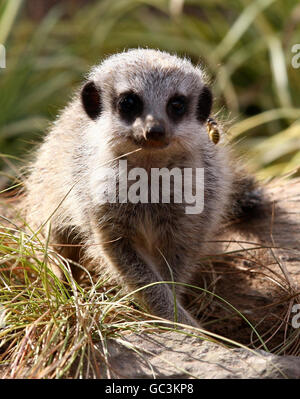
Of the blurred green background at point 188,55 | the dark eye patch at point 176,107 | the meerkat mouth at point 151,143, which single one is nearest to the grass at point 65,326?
the meerkat mouth at point 151,143

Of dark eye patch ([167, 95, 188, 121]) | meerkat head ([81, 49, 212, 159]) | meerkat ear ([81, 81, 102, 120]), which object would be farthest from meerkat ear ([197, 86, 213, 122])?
meerkat ear ([81, 81, 102, 120])

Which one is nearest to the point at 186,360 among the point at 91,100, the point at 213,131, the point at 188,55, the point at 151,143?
the point at 151,143

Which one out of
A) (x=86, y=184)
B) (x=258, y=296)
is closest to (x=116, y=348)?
(x=86, y=184)

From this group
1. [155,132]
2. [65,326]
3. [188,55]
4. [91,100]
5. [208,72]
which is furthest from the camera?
[188,55]

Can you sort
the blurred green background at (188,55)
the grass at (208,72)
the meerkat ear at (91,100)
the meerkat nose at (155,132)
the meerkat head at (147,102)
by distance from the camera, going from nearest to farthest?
1. the meerkat nose at (155,132)
2. the meerkat head at (147,102)
3. the meerkat ear at (91,100)
4. the grass at (208,72)
5. the blurred green background at (188,55)

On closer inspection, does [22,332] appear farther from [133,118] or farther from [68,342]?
[133,118]

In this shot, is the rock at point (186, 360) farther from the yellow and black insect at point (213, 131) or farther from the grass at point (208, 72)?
the yellow and black insect at point (213, 131)

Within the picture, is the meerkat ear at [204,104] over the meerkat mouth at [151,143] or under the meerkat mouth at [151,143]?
over

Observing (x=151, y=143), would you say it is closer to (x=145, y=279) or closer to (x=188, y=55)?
(x=145, y=279)
